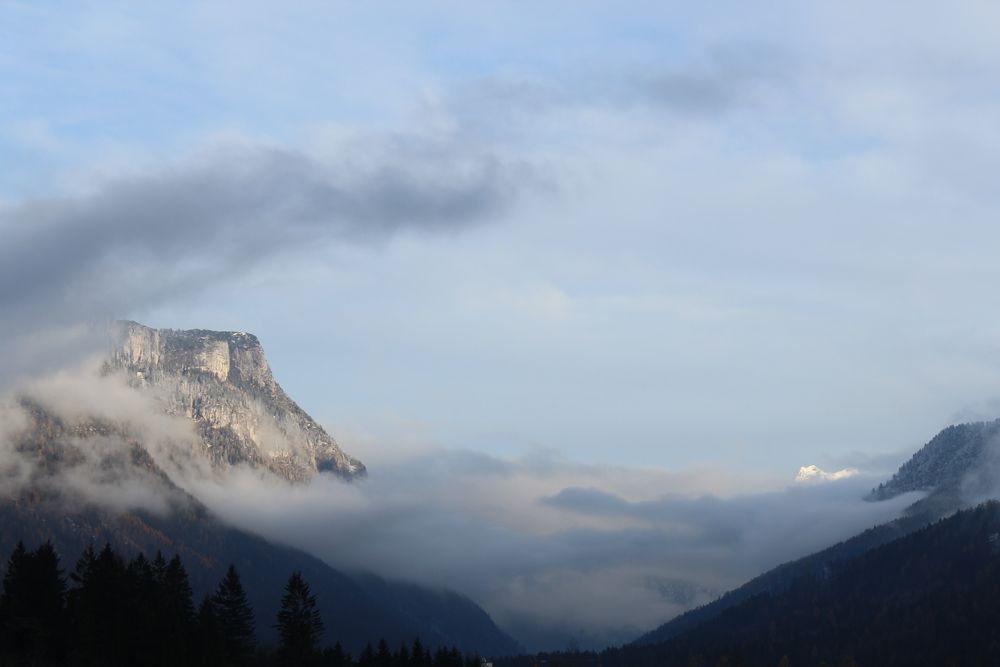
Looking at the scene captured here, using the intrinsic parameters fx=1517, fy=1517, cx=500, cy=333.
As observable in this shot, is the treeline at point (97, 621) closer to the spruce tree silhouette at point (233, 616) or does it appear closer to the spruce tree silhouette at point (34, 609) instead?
the spruce tree silhouette at point (34, 609)

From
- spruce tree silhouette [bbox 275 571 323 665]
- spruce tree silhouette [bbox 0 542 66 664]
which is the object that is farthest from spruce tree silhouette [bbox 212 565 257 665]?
spruce tree silhouette [bbox 0 542 66 664]

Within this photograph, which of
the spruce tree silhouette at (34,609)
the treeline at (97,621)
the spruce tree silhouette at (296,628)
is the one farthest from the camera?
the spruce tree silhouette at (296,628)

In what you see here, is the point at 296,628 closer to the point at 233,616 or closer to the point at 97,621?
the point at 233,616

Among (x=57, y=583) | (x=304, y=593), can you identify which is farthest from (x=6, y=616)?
(x=304, y=593)

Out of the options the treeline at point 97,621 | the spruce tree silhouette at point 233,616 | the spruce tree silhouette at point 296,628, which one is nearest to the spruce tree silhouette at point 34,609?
the treeline at point 97,621

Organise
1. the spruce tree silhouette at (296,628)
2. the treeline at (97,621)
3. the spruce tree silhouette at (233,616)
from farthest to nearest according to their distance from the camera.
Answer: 1. the spruce tree silhouette at (296,628)
2. the spruce tree silhouette at (233,616)
3. the treeline at (97,621)

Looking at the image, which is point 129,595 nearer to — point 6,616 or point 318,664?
point 6,616

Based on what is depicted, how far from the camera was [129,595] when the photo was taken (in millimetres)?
148625

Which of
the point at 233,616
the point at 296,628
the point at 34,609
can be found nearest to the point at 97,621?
the point at 34,609

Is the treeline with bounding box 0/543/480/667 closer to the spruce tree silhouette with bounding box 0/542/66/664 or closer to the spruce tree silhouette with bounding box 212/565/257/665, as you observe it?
the spruce tree silhouette with bounding box 0/542/66/664

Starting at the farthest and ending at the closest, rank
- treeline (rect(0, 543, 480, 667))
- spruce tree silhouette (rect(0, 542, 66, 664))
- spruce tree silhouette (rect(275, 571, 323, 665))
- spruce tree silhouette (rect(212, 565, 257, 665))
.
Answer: spruce tree silhouette (rect(275, 571, 323, 665)), spruce tree silhouette (rect(212, 565, 257, 665)), spruce tree silhouette (rect(0, 542, 66, 664)), treeline (rect(0, 543, 480, 667))

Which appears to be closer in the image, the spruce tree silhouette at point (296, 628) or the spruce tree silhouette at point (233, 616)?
the spruce tree silhouette at point (233, 616)

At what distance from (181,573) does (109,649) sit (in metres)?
30.5

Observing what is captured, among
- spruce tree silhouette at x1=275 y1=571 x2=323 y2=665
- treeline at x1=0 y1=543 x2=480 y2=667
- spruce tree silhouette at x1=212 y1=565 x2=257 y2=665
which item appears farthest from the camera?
spruce tree silhouette at x1=275 y1=571 x2=323 y2=665
